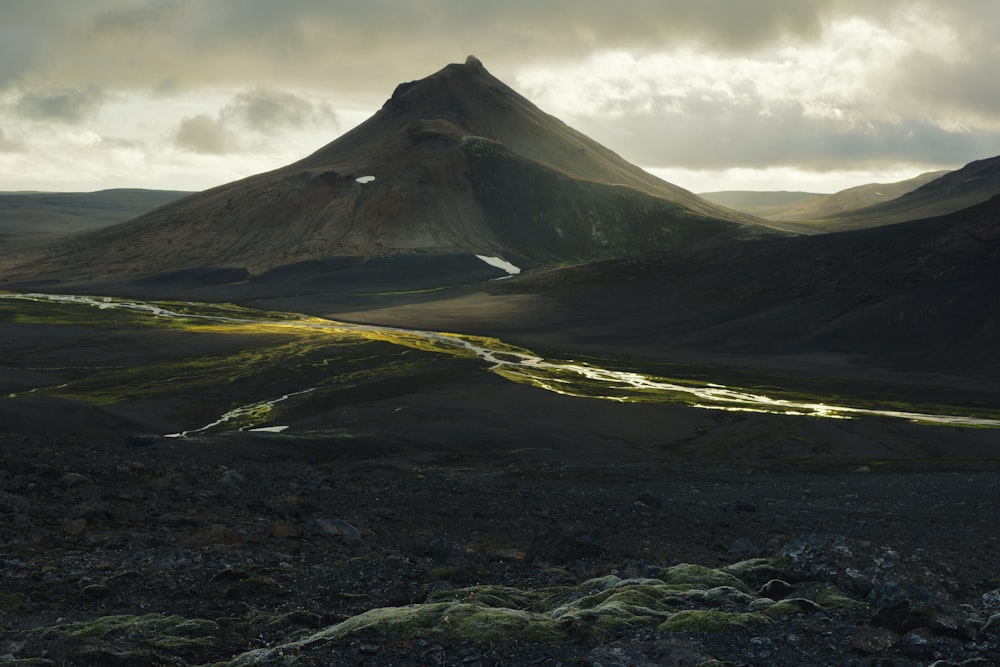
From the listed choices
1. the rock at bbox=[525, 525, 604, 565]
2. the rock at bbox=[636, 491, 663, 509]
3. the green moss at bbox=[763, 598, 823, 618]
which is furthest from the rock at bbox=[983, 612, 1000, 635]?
the rock at bbox=[636, 491, 663, 509]

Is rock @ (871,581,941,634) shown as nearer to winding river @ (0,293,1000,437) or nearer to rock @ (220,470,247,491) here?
rock @ (220,470,247,491)

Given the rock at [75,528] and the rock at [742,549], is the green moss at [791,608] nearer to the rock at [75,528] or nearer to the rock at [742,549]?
the rock at [742,549]

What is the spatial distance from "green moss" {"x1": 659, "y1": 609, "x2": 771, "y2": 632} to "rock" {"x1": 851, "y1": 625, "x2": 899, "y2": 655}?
4.73 ft

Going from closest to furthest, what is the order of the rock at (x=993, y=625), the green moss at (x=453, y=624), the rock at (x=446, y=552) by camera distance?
the rock at (x=993, y=625) → the green moss at (x=453, y=624) → the rock at (x=446, y=552)

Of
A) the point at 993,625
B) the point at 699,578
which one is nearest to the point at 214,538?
the point at 699,578

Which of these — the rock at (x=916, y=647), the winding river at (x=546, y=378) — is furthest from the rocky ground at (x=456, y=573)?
the winding river at (x=546, y=378)

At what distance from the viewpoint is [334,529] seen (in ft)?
76.8

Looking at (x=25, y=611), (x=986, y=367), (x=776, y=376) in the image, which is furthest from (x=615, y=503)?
(x=986, y=367)

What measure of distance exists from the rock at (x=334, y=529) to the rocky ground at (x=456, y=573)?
5 cm

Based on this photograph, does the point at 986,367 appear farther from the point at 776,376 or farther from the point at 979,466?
the point at 979,466

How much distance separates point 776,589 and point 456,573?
688cm

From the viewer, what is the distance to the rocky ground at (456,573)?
45.4 feet

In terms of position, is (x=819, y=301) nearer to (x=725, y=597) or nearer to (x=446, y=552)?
(x=446, y=552)

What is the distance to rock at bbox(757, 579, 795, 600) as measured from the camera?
1633 centimetres
